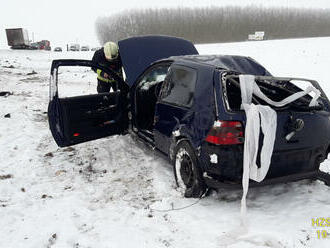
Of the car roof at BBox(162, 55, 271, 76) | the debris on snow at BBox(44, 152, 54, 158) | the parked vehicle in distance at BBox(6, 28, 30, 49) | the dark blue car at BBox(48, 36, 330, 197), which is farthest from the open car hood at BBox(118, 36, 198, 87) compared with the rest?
the parked vehicle in distance at BBox(6, 28, 30, 49)

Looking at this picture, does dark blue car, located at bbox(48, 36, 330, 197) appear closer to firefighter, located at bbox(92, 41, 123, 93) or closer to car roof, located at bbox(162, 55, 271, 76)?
car roof, located at bbox(162, 55, 271, 76)

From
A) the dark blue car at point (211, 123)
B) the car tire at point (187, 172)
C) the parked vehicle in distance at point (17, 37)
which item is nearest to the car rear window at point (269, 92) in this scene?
the dark blue car at point (211, 123)

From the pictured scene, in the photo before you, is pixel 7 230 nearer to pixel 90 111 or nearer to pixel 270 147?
pixel 90 111

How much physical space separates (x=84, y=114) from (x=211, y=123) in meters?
2.50

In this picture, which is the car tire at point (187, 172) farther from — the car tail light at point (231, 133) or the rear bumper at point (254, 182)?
the car tail light at point (231, 133)

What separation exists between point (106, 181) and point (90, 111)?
1.27 meters

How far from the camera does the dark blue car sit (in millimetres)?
3109

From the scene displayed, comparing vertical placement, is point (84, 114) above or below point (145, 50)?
below

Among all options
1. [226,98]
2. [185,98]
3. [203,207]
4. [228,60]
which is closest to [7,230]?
[203,207]

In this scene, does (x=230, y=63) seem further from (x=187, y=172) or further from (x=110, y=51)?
(x=110, y=51)

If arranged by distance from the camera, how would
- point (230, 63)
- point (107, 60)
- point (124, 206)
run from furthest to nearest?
point (107, 60) → point (230, 63) → point (124, 206)

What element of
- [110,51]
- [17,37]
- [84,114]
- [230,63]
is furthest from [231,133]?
[17,37]

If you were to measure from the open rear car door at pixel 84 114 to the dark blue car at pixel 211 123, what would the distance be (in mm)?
16

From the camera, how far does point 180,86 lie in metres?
3.86
